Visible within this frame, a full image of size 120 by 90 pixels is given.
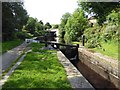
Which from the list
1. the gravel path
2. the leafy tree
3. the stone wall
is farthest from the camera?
the leafy tree

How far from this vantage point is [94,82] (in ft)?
47.1

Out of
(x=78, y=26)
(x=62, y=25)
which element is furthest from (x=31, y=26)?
(x=78, y=26)

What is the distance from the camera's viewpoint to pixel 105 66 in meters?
16.7

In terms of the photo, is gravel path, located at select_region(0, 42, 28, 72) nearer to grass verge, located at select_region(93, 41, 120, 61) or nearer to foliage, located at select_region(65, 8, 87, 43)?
grass verge, located at select_region(93, 41, 120, 61)

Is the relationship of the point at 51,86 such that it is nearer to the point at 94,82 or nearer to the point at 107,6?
the point at 94,82

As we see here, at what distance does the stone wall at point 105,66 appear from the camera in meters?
14.2

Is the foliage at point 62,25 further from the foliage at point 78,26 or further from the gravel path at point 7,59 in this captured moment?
the gravel path at point 7,59

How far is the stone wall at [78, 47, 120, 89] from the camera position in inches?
560

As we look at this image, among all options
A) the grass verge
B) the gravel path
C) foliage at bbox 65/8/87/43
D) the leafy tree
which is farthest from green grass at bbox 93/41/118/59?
the leafy tree

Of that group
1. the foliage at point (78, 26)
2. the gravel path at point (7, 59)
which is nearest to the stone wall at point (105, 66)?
the gravel path at point (7, 59)

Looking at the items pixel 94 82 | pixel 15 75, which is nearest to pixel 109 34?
pixel 94 82

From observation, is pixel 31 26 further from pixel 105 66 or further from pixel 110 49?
pixel 105 66

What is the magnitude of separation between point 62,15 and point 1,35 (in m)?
37.0

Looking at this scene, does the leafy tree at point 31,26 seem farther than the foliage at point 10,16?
Yes
